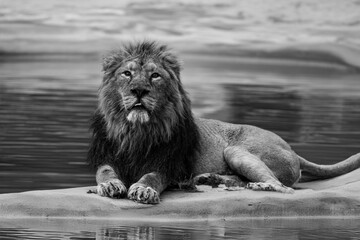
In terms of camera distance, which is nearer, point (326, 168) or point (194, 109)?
point (326, 168)

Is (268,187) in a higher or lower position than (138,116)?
lower

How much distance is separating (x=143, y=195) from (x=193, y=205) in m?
0.41

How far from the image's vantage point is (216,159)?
36.7ft

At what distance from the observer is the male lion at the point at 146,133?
999 cm

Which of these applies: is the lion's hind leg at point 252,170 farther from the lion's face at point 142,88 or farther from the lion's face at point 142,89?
the lion's face at point 142,88

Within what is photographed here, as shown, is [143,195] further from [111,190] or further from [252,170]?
[252,170]

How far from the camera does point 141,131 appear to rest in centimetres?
1027

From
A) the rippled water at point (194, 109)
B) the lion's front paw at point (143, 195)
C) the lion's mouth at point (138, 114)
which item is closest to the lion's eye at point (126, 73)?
the lion's mouth at point (138, 114)

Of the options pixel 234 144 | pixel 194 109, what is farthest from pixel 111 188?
pixel 194 109

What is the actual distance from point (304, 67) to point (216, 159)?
107 feet

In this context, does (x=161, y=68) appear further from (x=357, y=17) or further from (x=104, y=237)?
(x=357, y=17)

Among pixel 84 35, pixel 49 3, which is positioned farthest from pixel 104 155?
pixel 49 3

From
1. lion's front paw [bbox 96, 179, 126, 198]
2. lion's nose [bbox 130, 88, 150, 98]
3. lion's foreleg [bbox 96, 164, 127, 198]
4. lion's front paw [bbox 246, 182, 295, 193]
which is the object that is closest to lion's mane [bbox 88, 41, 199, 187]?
lion's nose [bbox 130, 88, 150, 98]

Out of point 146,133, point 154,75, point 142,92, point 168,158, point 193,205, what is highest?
point 154,75
